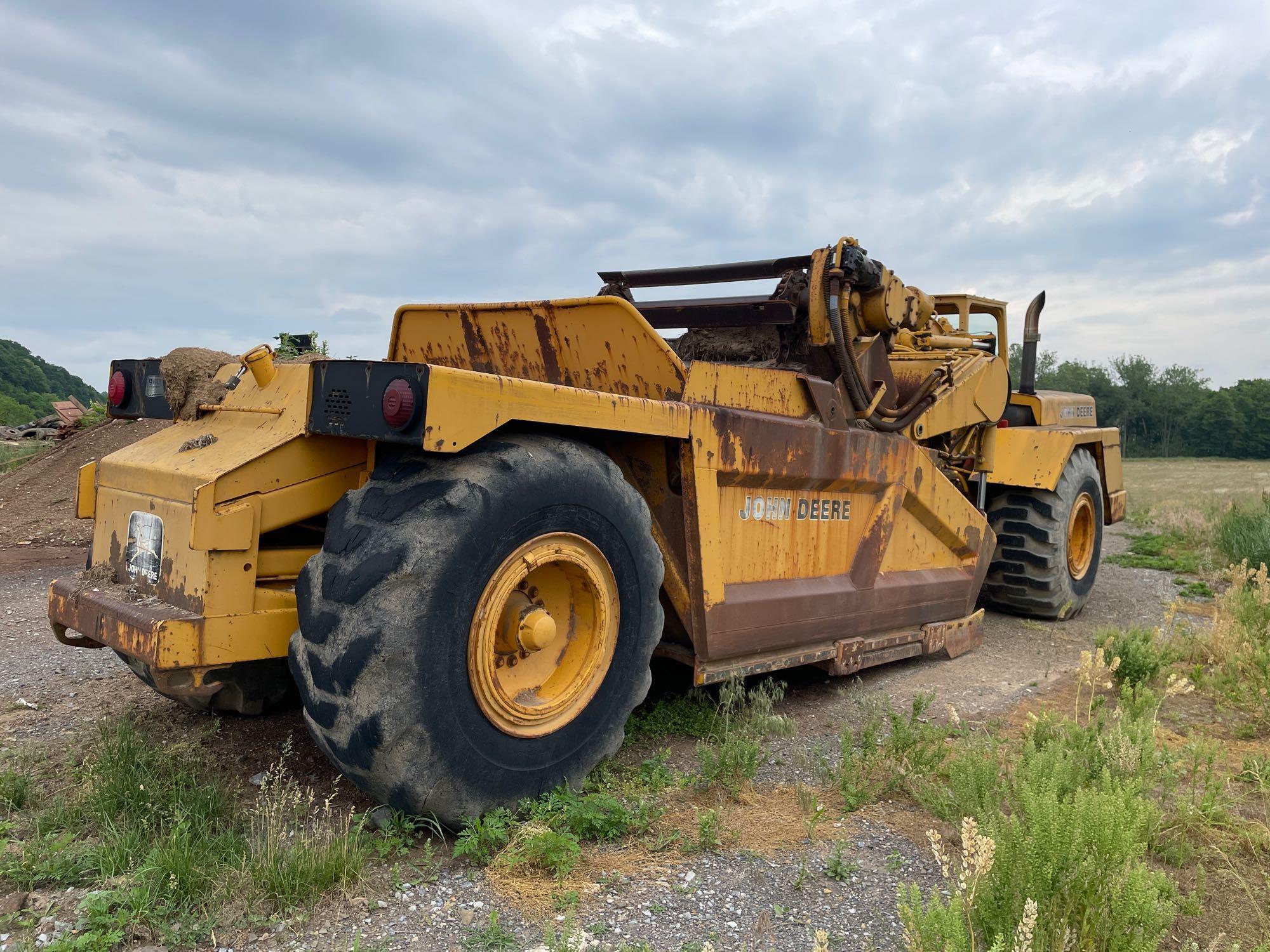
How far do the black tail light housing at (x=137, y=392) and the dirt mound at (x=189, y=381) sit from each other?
0.06 metres

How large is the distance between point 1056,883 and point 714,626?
1.78 metres

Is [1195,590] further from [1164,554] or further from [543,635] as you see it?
[543,635]

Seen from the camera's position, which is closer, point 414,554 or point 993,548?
point 414,554

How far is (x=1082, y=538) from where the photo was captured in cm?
816

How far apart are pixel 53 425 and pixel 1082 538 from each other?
2178cm

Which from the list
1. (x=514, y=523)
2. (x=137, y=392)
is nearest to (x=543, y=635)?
(x=514, y=523)

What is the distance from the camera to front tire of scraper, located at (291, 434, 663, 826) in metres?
2.72

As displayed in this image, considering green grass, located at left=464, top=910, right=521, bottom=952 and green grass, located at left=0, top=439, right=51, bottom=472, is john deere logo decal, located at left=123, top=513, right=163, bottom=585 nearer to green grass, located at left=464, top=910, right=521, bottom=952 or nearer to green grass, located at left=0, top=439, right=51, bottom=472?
green grass, located at left=464, top=910, right=521, bottom=952

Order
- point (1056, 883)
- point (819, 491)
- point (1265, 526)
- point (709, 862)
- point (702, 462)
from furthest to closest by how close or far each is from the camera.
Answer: point (1265, 526)
point (819, 491)
point (702, 462)
point (709, 862)
point (1056, 883)

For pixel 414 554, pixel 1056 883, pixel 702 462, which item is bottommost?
pixel 1056 883

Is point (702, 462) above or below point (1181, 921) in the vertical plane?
above

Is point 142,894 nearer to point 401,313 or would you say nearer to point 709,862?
point 709,862

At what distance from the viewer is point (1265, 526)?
972 centimetres

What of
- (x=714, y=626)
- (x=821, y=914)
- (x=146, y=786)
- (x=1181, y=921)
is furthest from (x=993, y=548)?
(x=146, y=786)
